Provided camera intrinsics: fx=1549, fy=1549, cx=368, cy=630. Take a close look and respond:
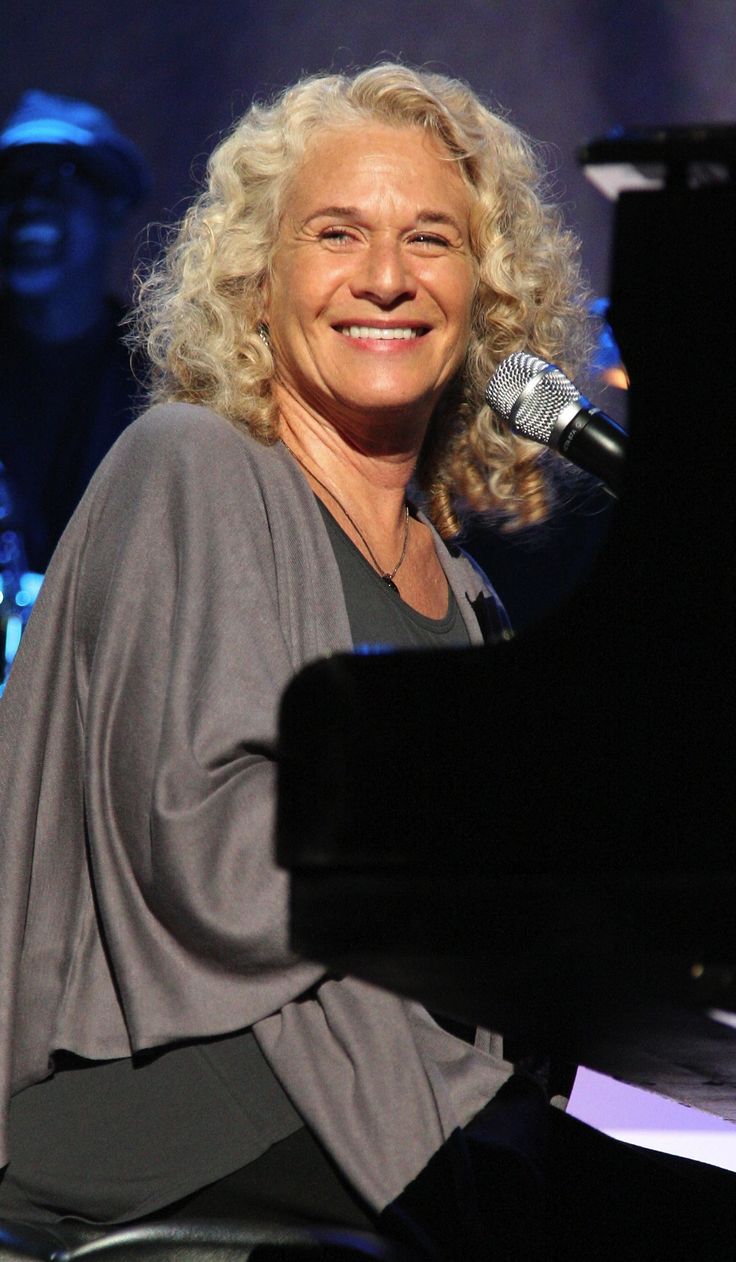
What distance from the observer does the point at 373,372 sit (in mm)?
2010

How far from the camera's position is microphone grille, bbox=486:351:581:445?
1.51 metres

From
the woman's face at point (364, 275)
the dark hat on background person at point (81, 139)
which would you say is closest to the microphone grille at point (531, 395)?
the woman's face at point (364, 275)

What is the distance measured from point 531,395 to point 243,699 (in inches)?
16.4

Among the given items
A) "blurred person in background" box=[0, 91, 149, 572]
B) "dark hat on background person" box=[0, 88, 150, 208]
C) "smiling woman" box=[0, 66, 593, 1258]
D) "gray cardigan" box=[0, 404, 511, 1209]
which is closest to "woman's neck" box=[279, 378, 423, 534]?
"smiling woman" box=[0, 66, 593, 1258]

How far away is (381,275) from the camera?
78.5 inches

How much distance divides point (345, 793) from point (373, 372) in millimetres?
1077

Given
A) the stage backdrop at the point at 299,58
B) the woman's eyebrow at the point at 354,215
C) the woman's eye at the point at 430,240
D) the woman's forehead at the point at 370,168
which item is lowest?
the woman's eye at the point at 430,240

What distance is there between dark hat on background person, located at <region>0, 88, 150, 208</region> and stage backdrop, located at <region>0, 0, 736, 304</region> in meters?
0.20

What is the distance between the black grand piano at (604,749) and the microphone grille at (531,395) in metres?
0.44

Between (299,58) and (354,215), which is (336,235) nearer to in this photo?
(354,215)

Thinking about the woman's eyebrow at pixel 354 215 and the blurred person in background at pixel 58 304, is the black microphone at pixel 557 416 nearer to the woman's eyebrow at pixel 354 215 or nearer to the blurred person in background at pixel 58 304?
the woman's eyebrow at pixel 354 215

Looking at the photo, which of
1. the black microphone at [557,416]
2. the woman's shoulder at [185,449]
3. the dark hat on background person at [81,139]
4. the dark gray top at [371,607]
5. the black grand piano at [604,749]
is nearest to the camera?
the black grand piano at [604,749]

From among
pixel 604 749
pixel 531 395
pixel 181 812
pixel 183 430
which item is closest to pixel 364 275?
pixel 183 430

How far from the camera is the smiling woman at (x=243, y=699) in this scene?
1483mm
